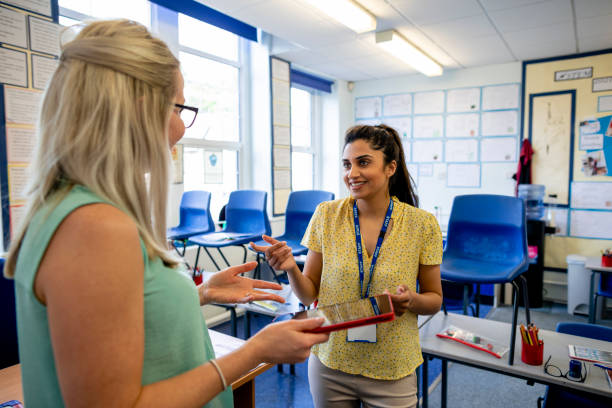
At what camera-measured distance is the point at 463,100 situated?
5148 millimetres

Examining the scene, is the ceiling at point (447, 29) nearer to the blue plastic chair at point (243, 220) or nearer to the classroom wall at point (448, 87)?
the classroom wall at point (448, 87)

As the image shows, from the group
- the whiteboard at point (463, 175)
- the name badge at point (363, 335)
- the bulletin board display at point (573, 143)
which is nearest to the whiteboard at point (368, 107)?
the whiteboard at point (463, 175)

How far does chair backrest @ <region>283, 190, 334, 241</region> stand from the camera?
153 inches

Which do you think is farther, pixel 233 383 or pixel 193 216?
pixel 193 216

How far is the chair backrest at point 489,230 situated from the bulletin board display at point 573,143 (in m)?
2.70

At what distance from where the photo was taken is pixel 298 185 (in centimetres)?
579

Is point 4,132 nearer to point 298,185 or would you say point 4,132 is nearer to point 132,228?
point 132,228

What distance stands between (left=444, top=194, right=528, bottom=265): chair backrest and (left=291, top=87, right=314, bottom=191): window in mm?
3189

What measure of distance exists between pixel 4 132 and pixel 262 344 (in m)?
2.29

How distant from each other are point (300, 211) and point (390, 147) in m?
2.45

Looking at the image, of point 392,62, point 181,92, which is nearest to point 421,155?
point 392,62

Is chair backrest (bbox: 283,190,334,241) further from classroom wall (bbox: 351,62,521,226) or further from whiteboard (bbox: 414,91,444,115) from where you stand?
whiteboard (bbox: 414,91,444,115)

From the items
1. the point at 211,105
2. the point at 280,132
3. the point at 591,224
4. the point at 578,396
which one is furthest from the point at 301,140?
the point at 578,396

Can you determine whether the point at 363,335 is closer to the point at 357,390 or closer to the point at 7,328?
the point at 357,390
